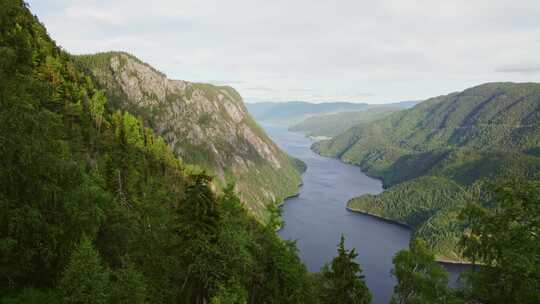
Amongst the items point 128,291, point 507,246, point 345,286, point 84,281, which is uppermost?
point 507,246

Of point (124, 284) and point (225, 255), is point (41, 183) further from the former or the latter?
point (225, 255)

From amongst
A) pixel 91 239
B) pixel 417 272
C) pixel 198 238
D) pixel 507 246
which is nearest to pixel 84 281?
pixel 91 239

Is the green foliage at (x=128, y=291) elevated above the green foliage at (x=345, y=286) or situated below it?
above

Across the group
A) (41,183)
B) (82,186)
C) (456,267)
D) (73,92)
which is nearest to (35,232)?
(41,183)

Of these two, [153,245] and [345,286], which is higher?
[153,245]

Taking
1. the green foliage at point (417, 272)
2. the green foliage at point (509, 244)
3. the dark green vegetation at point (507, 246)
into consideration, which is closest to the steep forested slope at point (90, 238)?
the green foliage at point (417, 272)

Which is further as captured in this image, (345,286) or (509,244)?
(345,286)

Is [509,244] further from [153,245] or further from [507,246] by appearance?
[153,245]

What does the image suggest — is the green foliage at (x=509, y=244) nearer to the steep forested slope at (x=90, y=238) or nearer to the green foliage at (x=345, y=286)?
the steep forested slope at (x=90, y=238)
